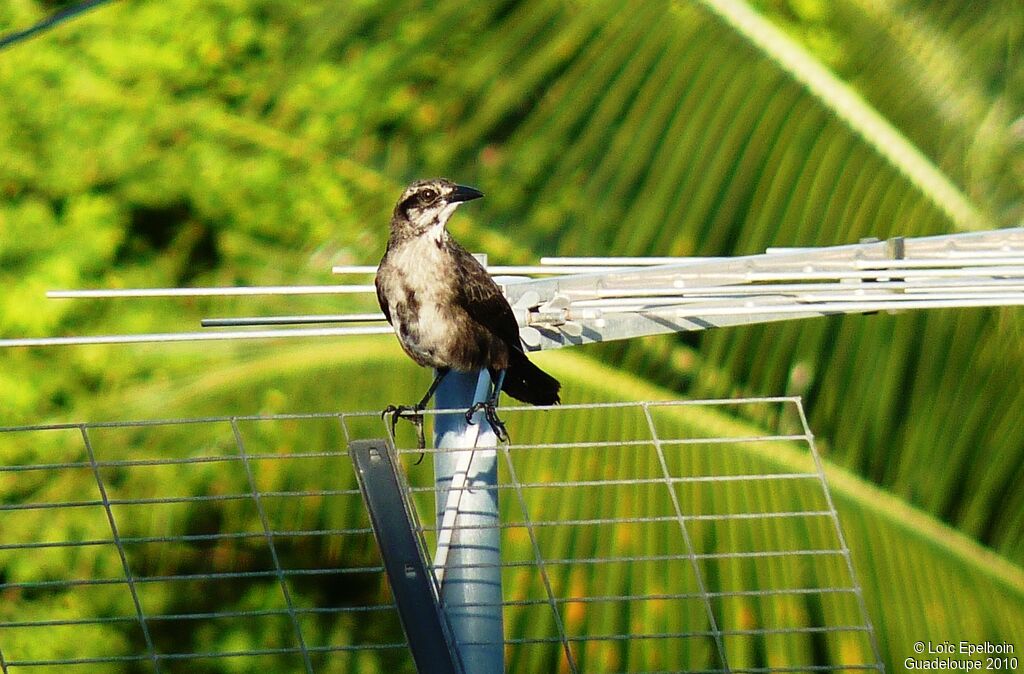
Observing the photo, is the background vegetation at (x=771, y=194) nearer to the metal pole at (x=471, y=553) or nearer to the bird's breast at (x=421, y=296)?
the bird's breast at (x=421, y=296)

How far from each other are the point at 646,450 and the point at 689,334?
740 millimetres

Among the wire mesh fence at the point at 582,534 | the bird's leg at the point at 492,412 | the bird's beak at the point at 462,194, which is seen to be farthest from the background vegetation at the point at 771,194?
the bird's leg at the point at 492,412

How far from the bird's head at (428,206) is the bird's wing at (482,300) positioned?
105mm

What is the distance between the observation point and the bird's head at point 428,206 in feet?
13.9

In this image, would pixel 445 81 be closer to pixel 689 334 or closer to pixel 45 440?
pixel 689 334

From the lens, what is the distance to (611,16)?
581 cm

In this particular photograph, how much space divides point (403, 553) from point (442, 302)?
1.79 metres

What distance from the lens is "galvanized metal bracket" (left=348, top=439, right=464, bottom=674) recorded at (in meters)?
2.33

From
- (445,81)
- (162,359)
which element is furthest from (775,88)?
(162,359)

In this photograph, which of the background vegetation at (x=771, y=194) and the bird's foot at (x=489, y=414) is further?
the background vegetation at (x=771, y=194)

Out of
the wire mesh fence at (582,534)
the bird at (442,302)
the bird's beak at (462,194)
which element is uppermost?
the bird's beak at (462,194)

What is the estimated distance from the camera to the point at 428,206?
4293 mm

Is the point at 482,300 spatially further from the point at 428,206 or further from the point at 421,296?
the point at 428,206

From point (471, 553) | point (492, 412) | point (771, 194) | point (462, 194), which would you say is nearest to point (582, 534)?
point (771, 194)
